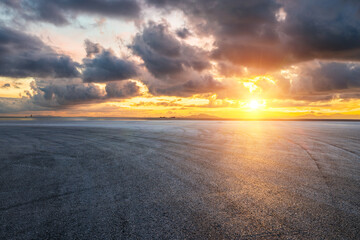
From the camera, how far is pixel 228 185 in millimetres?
5391

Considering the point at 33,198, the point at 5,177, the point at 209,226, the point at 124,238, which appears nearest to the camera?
the point at 124,238

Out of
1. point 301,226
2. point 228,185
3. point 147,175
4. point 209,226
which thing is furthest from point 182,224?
point 147,175

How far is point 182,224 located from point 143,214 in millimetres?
764

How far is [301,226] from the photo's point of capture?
3383 mm

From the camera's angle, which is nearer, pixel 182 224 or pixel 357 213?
pixel 182 224

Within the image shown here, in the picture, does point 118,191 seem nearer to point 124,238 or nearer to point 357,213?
point 124,238

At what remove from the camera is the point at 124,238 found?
3.06m

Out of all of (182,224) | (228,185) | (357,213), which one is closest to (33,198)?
(182,224)

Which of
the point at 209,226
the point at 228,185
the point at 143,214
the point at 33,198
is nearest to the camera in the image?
the point at 209,226

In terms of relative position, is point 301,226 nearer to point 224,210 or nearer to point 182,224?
point 224,210

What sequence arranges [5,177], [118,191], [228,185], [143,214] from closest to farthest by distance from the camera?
1. [143,214]
2. [118,191]
3. [228,185]
4. [5,177]

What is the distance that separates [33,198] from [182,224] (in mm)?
3365

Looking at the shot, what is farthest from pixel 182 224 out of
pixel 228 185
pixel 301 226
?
pixel 228 185

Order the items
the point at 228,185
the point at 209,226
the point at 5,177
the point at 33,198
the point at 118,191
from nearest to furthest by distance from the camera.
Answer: the point at 209,226 < the point at 33,198 < the point at 118,191 < the point at 228,185 < the point at 5,177
